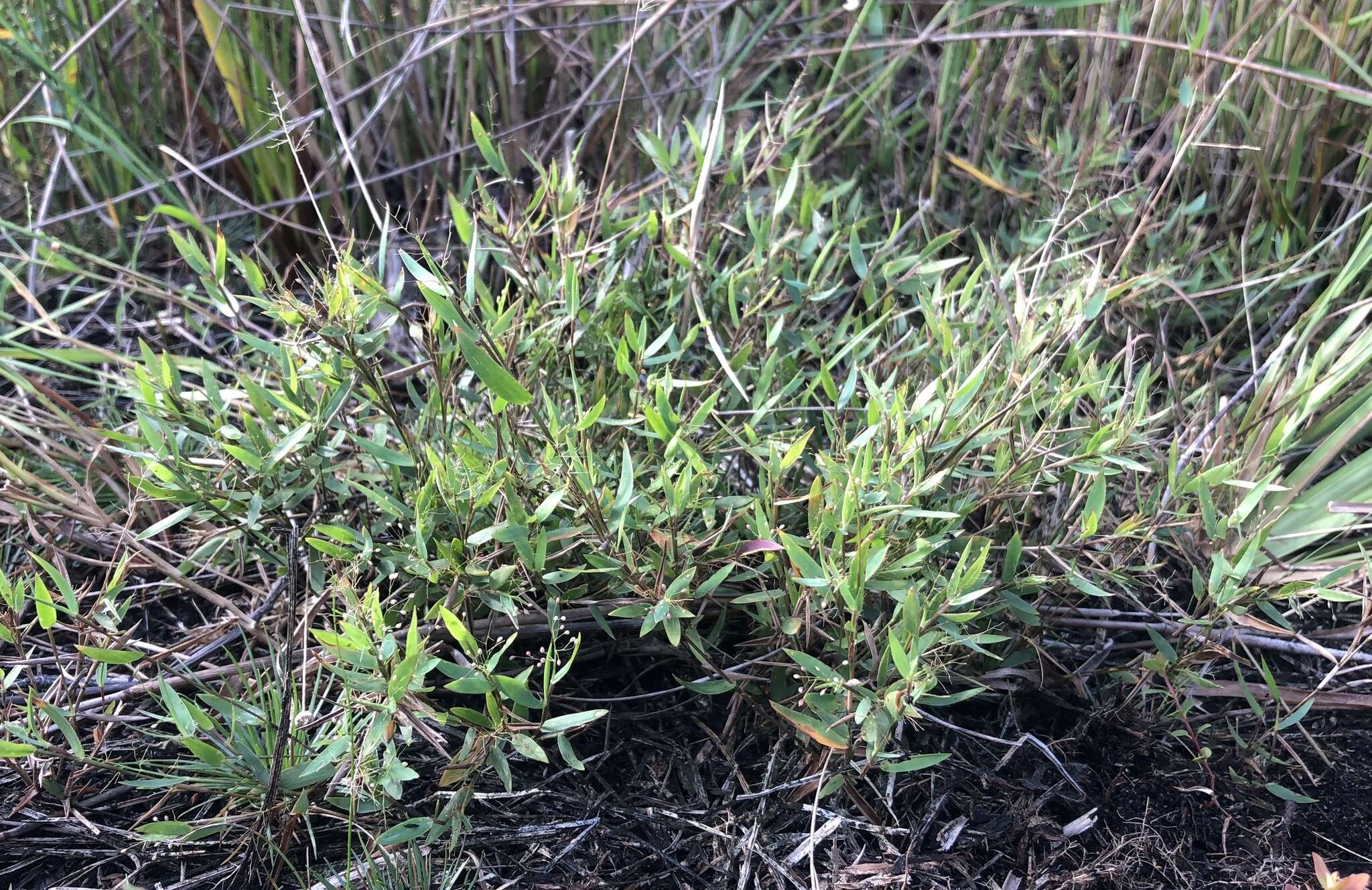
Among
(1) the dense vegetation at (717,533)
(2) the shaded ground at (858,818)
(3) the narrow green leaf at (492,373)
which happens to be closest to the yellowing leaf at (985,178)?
(1) the dense vegetation at (717,533)

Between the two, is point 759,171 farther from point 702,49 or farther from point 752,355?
point 702,49

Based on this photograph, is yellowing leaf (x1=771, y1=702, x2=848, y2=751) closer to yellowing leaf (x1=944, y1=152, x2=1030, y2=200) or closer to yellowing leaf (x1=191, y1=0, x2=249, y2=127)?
yellowing leaf (x1=944, y1=152, x2=1030, y2=200)

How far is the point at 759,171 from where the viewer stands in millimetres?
1320

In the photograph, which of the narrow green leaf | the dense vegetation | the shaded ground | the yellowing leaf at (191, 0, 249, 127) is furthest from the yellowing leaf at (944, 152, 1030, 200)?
the yellowing leaf at (191, 0, 249, 127)

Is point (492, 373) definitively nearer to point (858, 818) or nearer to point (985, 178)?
point (858, 818)

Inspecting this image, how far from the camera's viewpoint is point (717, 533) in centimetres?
106

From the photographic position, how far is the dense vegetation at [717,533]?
104 cm

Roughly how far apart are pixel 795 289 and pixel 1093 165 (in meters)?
0.62

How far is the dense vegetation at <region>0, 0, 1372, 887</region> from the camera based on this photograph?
1.04m

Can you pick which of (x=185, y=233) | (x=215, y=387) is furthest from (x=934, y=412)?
(x=185, y=233)

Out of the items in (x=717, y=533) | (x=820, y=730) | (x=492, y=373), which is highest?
(x=492, y=373)

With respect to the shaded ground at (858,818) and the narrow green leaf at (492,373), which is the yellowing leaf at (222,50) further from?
the shaded ground at (858,818)

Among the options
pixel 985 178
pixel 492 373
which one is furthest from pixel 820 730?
pixel 985 178

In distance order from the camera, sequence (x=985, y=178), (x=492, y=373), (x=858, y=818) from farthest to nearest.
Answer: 1. (x=985, y=178)
2. (x=858, y=818)
3. (x=492, y=373)
